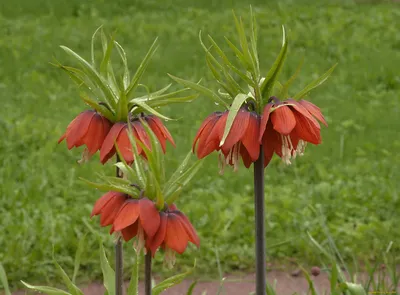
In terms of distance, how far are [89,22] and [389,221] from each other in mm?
5691

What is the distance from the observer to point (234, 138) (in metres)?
2.01

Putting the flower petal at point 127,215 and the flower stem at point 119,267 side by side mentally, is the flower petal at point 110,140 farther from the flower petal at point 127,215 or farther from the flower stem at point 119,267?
the flower petal at point 127,215

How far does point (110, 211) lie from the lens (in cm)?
200

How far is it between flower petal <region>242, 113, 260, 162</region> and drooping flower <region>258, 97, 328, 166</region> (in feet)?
0.04

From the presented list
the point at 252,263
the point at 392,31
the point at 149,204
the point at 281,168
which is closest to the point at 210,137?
the point at 149,204


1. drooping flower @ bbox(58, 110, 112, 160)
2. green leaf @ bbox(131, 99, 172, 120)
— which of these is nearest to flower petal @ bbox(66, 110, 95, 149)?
drooping flower @ bbox(58, 110, 112, 160)

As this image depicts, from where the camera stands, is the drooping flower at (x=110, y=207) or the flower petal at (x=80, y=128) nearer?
the drooping flower at (x=110, y=207)

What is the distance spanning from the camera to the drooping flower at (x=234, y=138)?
2018mm

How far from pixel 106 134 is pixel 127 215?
38 cm

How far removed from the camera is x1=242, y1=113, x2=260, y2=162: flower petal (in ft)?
6.63

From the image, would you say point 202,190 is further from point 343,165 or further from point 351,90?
point 351,90

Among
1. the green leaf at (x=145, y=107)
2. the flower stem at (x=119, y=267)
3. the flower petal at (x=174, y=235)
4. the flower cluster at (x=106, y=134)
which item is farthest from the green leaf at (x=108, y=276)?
the flower petal at (x=174, y=235)

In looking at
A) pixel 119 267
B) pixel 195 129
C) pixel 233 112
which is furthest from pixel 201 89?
pixel 195 129

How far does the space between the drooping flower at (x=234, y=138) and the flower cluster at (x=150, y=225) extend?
16cm
